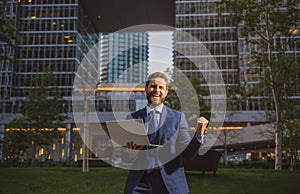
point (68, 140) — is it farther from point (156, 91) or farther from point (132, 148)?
point (132, 148)

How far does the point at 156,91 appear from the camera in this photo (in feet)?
11.0

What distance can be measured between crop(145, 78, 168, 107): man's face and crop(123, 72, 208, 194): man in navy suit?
12 centimetres

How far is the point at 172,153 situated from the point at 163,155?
8cm

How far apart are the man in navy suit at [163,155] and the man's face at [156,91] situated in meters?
0.12

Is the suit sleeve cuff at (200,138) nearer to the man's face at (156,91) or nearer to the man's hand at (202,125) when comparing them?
the man's hand at (202,125)

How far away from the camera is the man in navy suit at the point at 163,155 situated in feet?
10.2

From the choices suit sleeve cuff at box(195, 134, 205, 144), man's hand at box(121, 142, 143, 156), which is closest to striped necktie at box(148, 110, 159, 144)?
man's hand at box(121, 142, 143, 156)

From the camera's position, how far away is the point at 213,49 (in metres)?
69.5

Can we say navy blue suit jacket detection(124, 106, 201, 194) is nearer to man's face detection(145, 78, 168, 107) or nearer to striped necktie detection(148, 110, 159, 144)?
striped necktie detection(148, 110, 159, 144)

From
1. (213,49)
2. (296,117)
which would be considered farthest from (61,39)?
(296,117)

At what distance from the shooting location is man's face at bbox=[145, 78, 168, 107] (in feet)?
11.0

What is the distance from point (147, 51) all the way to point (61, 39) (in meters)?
67.8

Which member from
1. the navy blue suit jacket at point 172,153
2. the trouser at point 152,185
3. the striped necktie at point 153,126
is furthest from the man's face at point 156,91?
the trouser at point 152,185

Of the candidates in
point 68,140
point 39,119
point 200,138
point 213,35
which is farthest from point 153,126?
point 213,35
